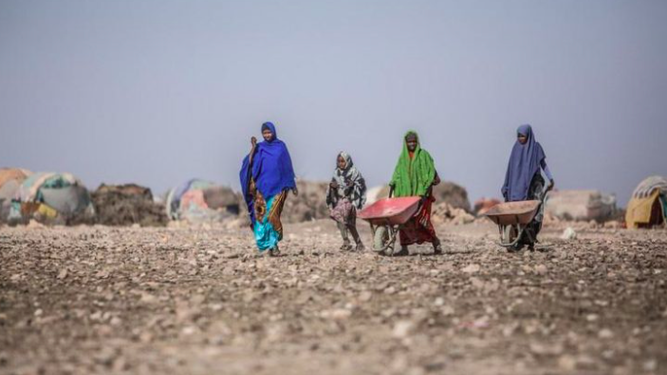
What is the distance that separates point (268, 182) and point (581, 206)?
27.6 meters

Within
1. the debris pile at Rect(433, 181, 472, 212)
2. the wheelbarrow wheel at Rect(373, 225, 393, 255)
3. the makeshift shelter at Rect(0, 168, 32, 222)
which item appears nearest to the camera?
the wheelbarrow wheel at Rect(373, 225, 393, 255)

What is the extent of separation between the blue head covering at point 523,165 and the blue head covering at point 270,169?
3184 mm

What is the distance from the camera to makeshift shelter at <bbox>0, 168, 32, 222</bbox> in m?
35.0

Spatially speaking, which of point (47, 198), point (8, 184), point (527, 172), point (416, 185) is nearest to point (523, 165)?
point (527, 172)

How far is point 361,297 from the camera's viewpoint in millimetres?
9047

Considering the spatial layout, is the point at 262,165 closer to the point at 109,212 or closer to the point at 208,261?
the point at 208,261

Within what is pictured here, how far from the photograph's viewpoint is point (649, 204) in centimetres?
2809

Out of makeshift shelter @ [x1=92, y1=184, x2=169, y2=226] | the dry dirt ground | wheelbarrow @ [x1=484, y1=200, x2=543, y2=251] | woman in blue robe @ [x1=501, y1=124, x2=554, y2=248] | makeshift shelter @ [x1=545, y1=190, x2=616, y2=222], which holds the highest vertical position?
woman in blue robe @ [x1=501, y1=124, x2=554, y2=248]

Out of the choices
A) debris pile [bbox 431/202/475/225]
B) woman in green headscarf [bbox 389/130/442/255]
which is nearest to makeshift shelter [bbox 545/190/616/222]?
debris pile [bbox 431/202/475/225]

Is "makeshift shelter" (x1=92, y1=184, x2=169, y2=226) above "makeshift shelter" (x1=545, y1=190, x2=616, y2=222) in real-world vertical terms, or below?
above

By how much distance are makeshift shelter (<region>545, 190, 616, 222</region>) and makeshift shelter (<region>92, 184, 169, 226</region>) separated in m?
14.9

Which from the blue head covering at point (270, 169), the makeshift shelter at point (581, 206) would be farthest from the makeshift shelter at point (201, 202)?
the blue head covering at point (270, 169)

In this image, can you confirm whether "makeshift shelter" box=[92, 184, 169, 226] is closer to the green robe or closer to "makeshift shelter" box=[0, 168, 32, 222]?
"makeshift shelter" box=[0, 168, 32, 222]

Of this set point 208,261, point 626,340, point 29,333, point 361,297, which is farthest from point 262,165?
point 626,340
